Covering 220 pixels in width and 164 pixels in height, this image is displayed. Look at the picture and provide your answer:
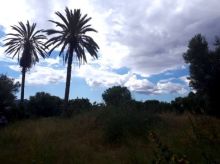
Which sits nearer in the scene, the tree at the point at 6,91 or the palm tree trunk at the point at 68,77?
the tree at the point at 6,91

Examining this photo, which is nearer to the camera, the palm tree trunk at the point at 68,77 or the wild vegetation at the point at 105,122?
the wild vegetation at the point at 105,122

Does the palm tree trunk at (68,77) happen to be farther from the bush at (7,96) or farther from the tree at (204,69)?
the tree at (204,69)

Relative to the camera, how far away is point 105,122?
62.0ft

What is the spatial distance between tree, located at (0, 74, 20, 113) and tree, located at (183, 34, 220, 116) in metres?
14.3

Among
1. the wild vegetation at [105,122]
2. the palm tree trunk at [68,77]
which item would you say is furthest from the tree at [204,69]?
the palm tree trunk at [68,77]

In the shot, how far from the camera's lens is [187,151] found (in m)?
7.82

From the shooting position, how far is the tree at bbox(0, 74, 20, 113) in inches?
1244

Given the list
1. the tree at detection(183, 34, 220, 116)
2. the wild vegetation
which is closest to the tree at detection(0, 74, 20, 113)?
the wild vegetation

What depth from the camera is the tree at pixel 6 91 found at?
3159cm

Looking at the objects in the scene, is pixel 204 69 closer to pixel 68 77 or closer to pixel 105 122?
pixel 105 122

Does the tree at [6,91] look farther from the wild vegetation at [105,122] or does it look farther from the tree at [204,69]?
the tree at [204,69]

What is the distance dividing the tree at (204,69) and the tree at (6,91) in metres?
14.3

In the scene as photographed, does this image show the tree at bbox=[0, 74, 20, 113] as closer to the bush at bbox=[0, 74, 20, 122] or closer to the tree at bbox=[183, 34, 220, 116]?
the bush at bbox=[0, 74, 20, 122]

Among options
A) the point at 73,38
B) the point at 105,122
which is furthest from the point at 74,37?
the point at 105,122
